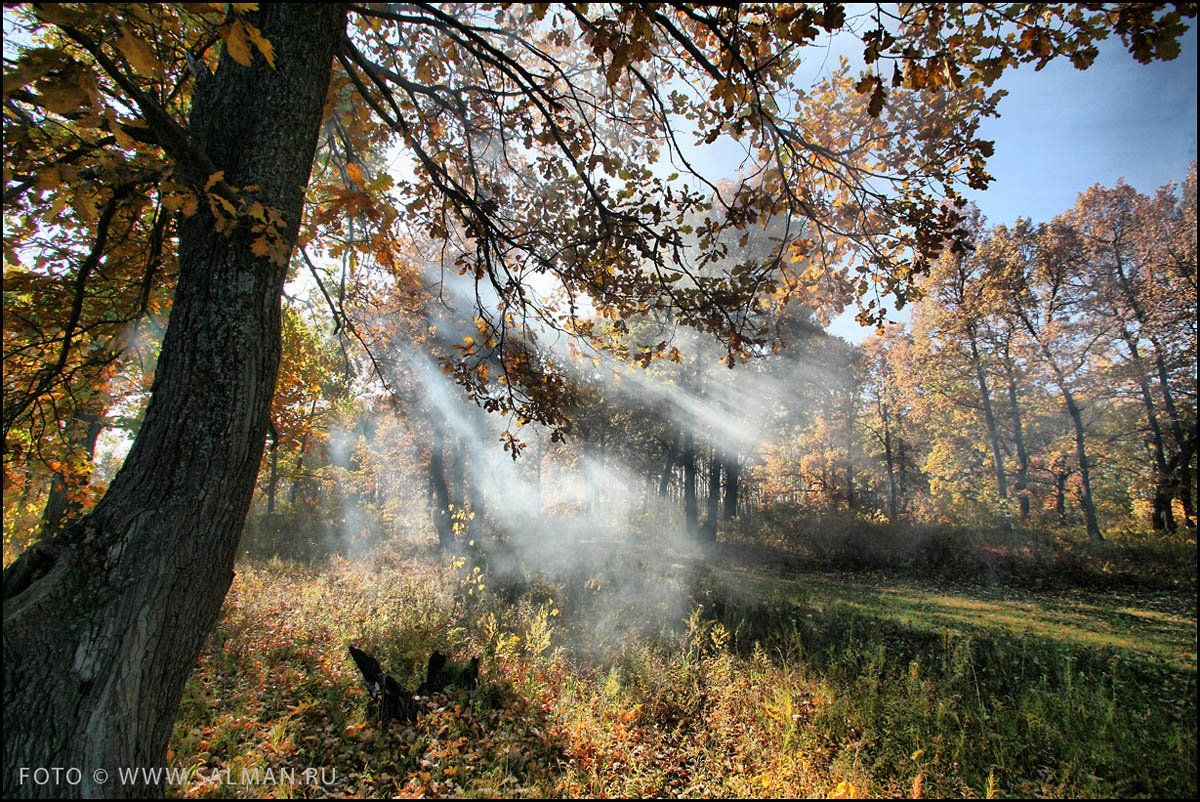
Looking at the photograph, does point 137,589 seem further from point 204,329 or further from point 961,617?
point 961,617

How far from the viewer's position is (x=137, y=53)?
147 centimetres

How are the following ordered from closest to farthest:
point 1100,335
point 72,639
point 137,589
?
point 72,639 → point 137,589 → point 1100,335

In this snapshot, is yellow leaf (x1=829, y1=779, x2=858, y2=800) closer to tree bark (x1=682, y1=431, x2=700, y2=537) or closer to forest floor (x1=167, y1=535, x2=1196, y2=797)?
forest floor (x1=167, y1=535, x2=1196, y2=797)

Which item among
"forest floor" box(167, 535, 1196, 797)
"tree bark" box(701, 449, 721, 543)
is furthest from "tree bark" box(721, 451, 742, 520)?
"forest floor" box(167, 535, 1196, 797)

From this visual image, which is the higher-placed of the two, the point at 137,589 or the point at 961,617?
the point at 137,589

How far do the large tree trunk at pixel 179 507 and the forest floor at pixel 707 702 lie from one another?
230 centimetres

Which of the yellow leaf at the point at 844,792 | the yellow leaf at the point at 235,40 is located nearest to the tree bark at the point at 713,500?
the yellow leaf at the point at 844,792

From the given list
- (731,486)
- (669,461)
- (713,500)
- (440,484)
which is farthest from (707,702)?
(669,461)

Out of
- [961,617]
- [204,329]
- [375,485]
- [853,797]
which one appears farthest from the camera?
[375,485]

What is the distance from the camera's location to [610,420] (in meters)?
22.4

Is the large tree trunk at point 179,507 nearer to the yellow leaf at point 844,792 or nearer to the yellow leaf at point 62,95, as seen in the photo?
the yellow leaf at point 62,95

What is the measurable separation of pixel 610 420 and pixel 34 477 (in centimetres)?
1825

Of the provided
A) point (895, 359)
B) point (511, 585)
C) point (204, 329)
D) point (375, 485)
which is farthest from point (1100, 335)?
point (375, 485)

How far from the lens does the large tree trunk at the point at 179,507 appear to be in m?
1.64
